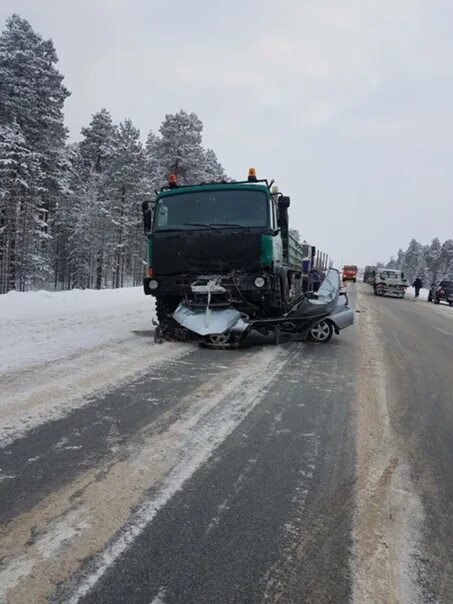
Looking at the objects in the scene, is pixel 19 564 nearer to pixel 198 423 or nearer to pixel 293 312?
pixel 198 423

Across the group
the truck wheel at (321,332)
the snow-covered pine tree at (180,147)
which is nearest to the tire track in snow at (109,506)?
the truck wheel at (321,332)

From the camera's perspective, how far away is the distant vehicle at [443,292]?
29.9 metres

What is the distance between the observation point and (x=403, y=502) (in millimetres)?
2820

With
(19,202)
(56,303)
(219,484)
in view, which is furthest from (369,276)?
(219,484)

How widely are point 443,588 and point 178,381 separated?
11.7 feet

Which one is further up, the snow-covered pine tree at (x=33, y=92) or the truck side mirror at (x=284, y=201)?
the snow-covered pine tree at (x=33, y=92)

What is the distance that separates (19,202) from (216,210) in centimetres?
2487

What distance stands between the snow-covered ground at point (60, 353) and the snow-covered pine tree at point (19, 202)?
18.0 m

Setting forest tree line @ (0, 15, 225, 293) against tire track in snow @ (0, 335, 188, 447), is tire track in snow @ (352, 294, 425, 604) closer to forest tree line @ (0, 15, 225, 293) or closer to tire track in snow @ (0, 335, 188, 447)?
tire track in snow @ (0, 335, 188, 447)

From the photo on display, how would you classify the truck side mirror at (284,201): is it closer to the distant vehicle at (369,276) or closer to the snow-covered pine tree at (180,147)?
the snow-covered pine tree at (180,147)

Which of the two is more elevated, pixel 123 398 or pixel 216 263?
pixel 216 263

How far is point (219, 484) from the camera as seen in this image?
2.90 metres

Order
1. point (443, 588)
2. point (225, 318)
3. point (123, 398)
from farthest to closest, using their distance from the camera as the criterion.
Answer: point (225, 318), point (123, 398), point (443, 588)

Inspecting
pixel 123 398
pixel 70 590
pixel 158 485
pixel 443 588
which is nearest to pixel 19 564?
pixel 70 590
